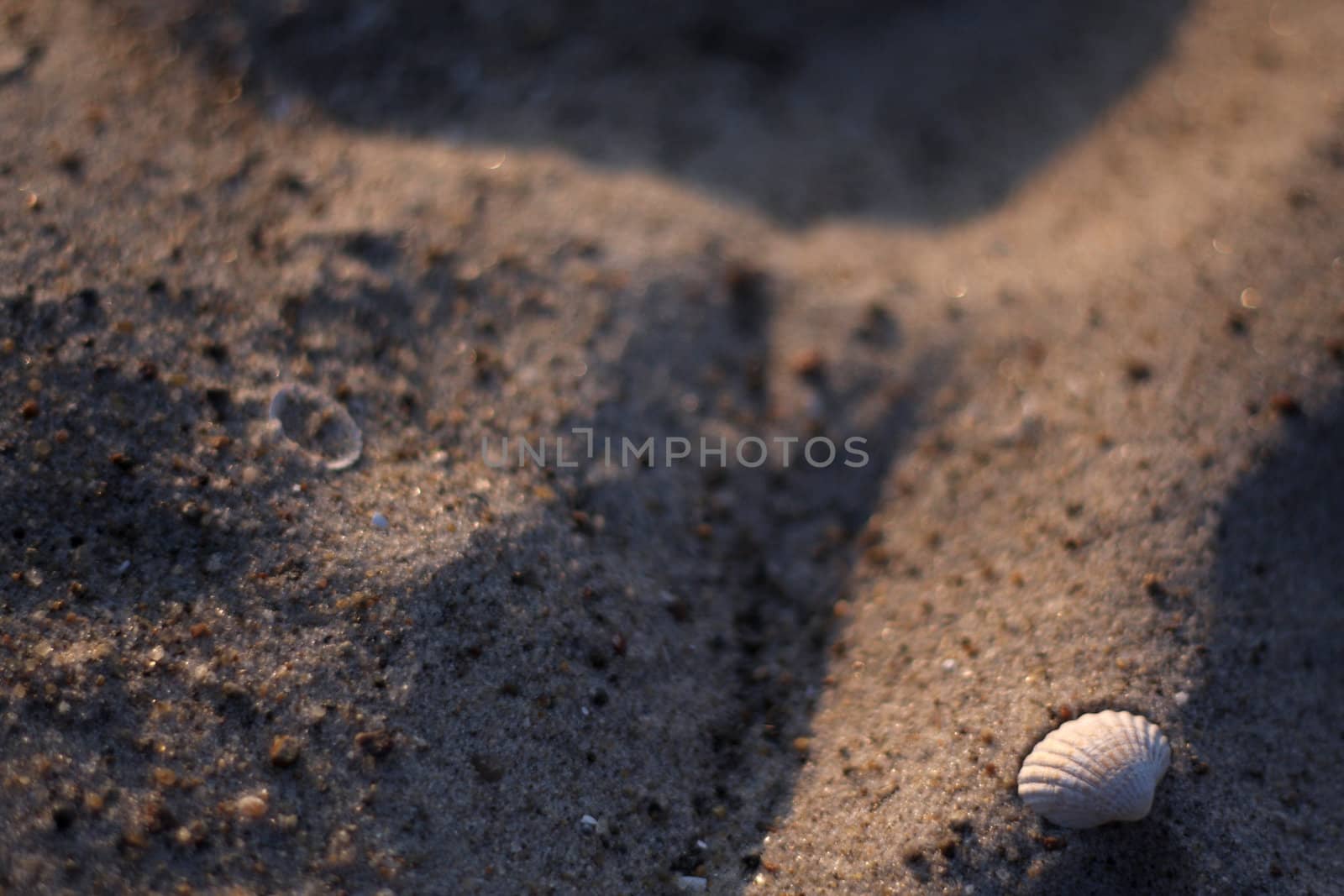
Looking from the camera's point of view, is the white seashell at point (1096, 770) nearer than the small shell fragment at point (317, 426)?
Yes

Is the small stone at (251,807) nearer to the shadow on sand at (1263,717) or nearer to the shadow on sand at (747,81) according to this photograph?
the shadow on sand at (1263,717)

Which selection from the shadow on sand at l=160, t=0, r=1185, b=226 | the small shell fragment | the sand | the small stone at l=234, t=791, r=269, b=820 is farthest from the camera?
the shadow on sand at l=160, t=0, r=1185, b=226

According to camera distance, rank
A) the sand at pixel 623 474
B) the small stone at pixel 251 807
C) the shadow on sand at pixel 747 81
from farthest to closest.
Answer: the shadow on sand at pixel 747 81, the sand at pixel 623 474, the small stone at pixel 251 807

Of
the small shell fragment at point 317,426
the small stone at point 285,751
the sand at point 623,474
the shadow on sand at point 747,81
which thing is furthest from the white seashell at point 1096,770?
the shadow on sand at point 747,81

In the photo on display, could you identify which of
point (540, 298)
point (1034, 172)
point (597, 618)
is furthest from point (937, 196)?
point (597, 618)

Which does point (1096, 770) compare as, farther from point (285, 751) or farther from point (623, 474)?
point (285, 751)

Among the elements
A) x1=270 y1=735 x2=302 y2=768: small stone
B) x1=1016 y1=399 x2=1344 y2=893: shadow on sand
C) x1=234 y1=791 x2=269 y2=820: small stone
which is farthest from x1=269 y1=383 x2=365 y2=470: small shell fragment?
x1=1016 y1=399 x2=1344 y2=893: shadow on sand

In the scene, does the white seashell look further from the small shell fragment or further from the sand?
the small shell fragment
